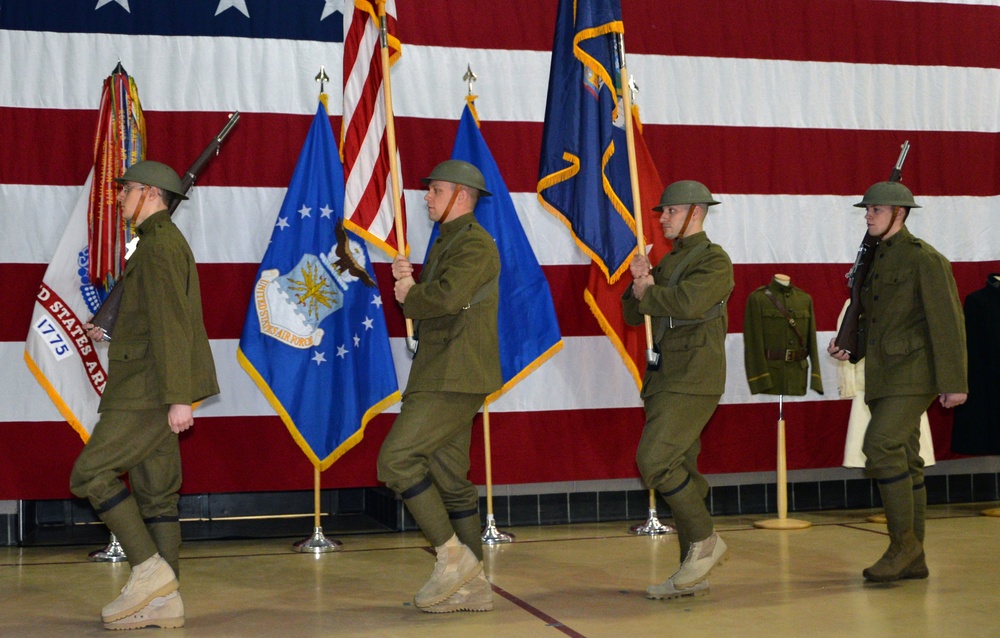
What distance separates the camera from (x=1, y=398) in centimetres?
538

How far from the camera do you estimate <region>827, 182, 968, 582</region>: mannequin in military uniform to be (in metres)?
4.26

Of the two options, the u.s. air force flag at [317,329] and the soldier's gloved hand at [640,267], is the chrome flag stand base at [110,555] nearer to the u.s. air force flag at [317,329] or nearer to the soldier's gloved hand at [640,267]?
the u.s. air force flag at [317,329]

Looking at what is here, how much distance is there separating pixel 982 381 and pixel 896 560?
2471mm

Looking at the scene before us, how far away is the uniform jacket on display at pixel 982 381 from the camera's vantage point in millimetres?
6344

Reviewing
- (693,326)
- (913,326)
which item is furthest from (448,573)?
(913,326)

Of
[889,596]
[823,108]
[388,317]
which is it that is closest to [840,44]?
[823,108]

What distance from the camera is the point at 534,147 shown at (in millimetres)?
6086

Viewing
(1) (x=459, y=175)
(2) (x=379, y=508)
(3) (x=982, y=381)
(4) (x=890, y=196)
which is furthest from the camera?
(3) (x=982, y=381)

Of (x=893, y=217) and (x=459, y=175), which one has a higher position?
(x=459, y=175)

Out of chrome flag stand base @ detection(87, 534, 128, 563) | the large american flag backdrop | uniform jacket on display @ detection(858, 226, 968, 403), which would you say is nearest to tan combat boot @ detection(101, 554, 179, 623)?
chrome flag stand base @ detection(87, 534, 128, 563)

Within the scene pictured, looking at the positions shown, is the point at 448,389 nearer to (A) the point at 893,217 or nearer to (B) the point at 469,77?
(A) the point at 893,217

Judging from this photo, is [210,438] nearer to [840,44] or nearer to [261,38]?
[261,38]

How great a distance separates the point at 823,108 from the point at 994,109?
1.15 m

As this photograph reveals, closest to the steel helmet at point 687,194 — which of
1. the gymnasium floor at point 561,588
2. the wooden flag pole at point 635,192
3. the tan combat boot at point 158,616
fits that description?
the wooden flag pole at point 635,192
